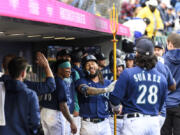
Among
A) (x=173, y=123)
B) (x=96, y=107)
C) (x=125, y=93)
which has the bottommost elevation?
(x=173, y=123)

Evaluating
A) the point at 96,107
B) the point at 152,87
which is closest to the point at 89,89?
the point at 96,107

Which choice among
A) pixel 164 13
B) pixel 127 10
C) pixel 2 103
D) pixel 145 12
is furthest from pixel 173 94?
pixel 127 10

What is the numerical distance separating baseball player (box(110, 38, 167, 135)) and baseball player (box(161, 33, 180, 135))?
116 centimetres

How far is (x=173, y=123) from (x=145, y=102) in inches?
62.5

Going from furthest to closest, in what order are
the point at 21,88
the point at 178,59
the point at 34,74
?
1. the point at 34,74
2. the point at 178,59
3. the point at 21,88

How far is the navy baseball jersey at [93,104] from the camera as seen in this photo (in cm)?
519

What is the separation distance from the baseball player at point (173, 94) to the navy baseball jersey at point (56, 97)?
1.59 metres

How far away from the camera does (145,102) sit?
427cm

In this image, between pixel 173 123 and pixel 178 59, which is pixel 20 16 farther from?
pixel 173 123

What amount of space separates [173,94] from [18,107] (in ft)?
8.89

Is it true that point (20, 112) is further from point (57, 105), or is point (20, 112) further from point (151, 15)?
point (151, 15)

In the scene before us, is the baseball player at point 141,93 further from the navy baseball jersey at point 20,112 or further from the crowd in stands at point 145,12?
the crowd in stands at point 145,12

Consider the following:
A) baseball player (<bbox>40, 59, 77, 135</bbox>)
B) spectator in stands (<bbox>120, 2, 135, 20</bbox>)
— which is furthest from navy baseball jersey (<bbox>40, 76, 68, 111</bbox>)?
spectator in stands (<bbox>120, 2, 135, 20</bbox>)

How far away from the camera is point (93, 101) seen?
17.2 ft
